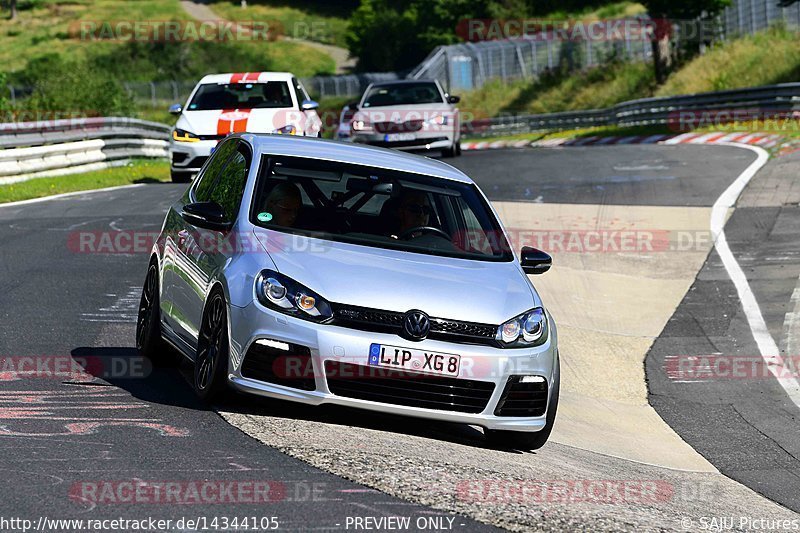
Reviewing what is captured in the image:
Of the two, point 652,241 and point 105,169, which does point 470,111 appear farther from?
point 652,241

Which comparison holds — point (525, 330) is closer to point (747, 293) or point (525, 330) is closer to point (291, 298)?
point (291, 298)

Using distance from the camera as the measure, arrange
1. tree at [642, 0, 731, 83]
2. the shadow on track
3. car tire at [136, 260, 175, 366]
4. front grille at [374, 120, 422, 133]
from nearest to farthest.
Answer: the shadow on track
car tire at [136, 260, 175, 366]
front grille at [374, 120, 422, 133]
tree at [642, 0, 731, 83]

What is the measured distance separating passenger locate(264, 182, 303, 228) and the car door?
326 mm

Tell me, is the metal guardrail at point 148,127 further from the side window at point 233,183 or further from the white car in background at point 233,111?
the side window at point 233,183

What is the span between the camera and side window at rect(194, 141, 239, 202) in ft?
28.6

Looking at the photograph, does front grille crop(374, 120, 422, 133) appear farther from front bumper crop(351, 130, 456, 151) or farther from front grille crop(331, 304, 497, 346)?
front grille crop(331, 304, 497, 346)

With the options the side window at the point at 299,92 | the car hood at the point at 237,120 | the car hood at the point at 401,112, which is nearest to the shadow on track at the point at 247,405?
the car hood at the point at 237,120

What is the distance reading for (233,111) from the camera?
20.6m

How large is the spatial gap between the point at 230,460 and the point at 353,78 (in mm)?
72261

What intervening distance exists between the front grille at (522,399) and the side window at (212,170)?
2.55 meters

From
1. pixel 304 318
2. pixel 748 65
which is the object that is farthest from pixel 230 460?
pixel 748 65

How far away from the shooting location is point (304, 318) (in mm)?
6832

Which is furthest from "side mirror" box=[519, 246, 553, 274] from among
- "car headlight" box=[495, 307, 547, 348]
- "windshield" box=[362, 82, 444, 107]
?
"windshield" box=[362, 82, 444, 107]

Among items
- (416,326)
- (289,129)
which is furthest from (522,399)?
(289,129)
